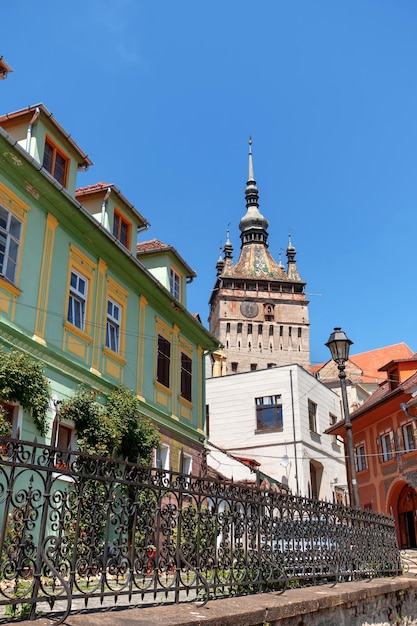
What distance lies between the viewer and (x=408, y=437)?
83.0 ft

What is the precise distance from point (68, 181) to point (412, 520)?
21586 millimetres

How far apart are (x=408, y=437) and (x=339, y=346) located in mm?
14936

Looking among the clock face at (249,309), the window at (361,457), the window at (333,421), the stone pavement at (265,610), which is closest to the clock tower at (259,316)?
the clock face at (249,309)

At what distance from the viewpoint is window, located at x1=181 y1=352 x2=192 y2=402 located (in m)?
19.2

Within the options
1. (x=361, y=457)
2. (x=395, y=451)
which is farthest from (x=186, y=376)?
(x=361, y=457)

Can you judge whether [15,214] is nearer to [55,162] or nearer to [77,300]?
[55,162]

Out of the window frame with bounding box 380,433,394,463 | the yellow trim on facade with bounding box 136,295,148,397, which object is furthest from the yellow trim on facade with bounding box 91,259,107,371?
the window frame with bounding box 380,433,394,463

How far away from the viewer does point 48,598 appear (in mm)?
3916

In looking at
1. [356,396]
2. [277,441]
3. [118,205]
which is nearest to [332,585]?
[118,205]

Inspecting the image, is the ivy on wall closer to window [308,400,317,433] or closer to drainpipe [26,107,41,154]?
drainpipe [26,107,41,154]

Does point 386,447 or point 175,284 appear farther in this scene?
point 386,447

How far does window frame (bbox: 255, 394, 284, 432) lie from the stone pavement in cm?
2692

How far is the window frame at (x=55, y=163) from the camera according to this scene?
45.1ft

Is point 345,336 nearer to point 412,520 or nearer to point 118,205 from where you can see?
point 118,205
